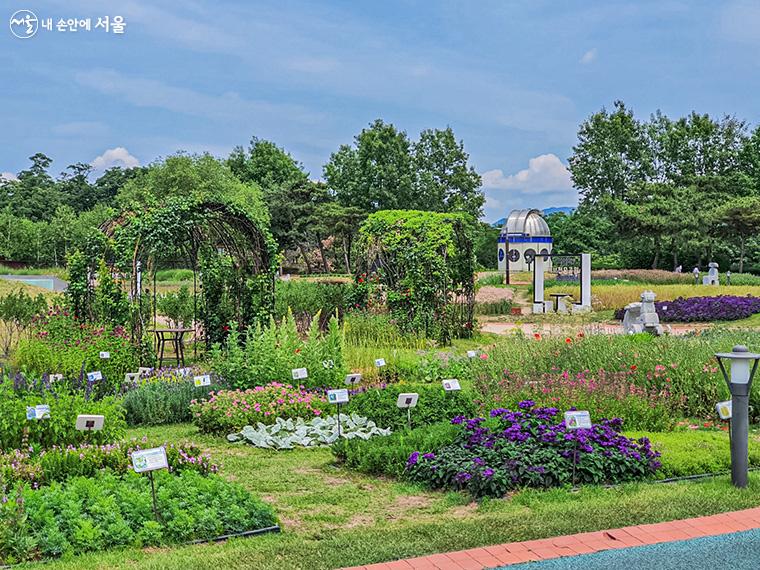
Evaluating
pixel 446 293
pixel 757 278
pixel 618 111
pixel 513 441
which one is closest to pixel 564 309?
pixel 446 293

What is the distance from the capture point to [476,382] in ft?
29.2

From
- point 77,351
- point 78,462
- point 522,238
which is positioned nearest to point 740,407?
point 78,462

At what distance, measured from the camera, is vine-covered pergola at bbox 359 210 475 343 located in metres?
15.6

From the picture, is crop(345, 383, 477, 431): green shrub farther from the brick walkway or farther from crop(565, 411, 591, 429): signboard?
the brick walkway

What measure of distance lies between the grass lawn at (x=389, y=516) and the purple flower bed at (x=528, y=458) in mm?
146

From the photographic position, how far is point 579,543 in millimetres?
4465

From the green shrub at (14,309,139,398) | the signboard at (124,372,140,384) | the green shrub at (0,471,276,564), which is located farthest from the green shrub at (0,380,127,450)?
the green shrub at (14,309,139,398)

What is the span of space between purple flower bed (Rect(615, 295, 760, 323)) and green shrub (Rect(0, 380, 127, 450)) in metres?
18.7

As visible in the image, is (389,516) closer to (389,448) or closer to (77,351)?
(389,448)

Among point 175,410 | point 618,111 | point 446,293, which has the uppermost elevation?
point 618,111

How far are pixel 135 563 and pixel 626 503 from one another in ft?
10.0

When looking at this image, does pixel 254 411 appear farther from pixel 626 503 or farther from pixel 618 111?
pixel 618 111

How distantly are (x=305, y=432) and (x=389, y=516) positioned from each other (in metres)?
2.58

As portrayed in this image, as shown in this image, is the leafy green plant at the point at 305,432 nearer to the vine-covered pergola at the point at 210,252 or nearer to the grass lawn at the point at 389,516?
the grass lawn at the point at 389,516
